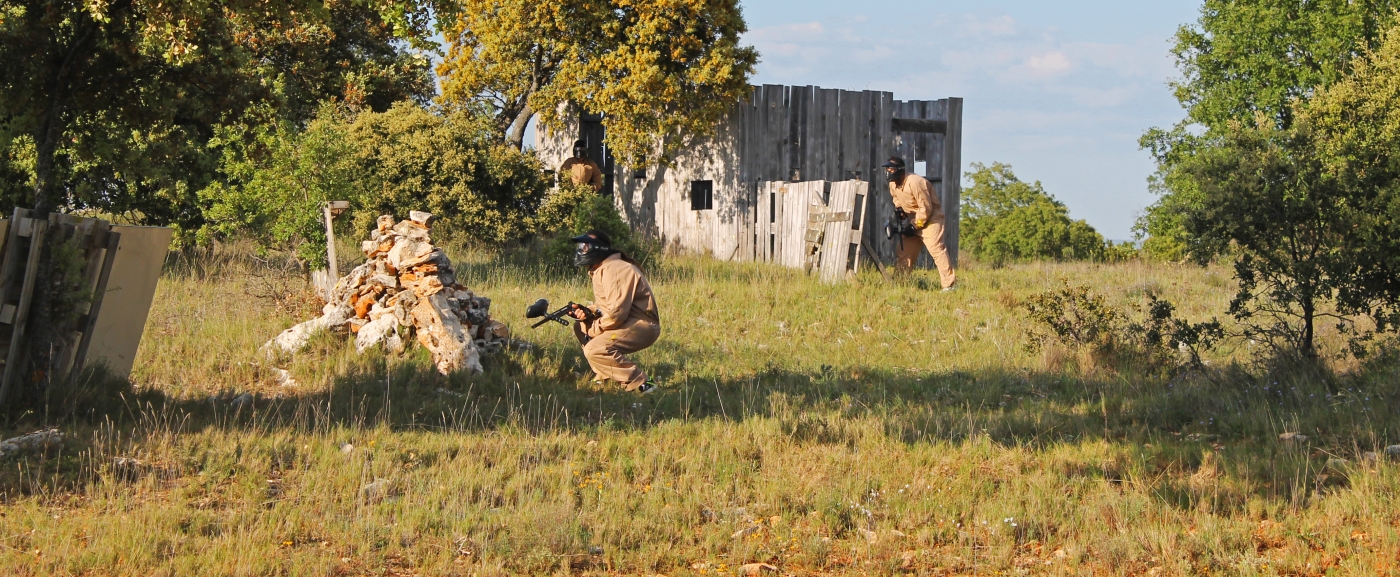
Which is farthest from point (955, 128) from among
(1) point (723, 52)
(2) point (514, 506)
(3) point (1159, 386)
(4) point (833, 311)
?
(2) point (514, 506)

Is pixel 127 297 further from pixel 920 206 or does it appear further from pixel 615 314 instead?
pixel 920 206

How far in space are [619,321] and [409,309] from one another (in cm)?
215

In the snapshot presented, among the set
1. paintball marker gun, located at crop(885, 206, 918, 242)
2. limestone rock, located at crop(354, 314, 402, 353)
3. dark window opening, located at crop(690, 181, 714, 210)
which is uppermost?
dark window opening, located at crop(690, 181, 714, 210)

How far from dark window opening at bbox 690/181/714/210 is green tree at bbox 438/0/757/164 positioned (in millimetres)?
1240

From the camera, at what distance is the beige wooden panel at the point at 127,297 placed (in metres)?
9.19

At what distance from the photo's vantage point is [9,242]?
801cm

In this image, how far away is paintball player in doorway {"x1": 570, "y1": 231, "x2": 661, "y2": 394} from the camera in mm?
9992

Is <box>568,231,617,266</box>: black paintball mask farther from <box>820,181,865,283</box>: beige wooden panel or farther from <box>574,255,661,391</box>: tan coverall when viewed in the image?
<box>820,181,865,283</box>: beige wooden panel

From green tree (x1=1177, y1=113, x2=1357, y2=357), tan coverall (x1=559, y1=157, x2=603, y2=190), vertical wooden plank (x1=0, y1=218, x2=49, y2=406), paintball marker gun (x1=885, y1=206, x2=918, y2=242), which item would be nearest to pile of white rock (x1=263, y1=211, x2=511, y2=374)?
vertical wooden plank (x1=0, y1=218, x2=49, y2=406)

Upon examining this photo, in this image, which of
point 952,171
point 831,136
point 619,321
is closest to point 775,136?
point 831,136

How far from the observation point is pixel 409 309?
10766 millimetres

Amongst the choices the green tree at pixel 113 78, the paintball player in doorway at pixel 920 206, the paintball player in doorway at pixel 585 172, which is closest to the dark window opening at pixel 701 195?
the paintball player in doorway at pixel 585 172

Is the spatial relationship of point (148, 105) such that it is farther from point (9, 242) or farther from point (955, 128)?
point (955, 128)

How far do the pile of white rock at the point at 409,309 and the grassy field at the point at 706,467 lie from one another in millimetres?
250
